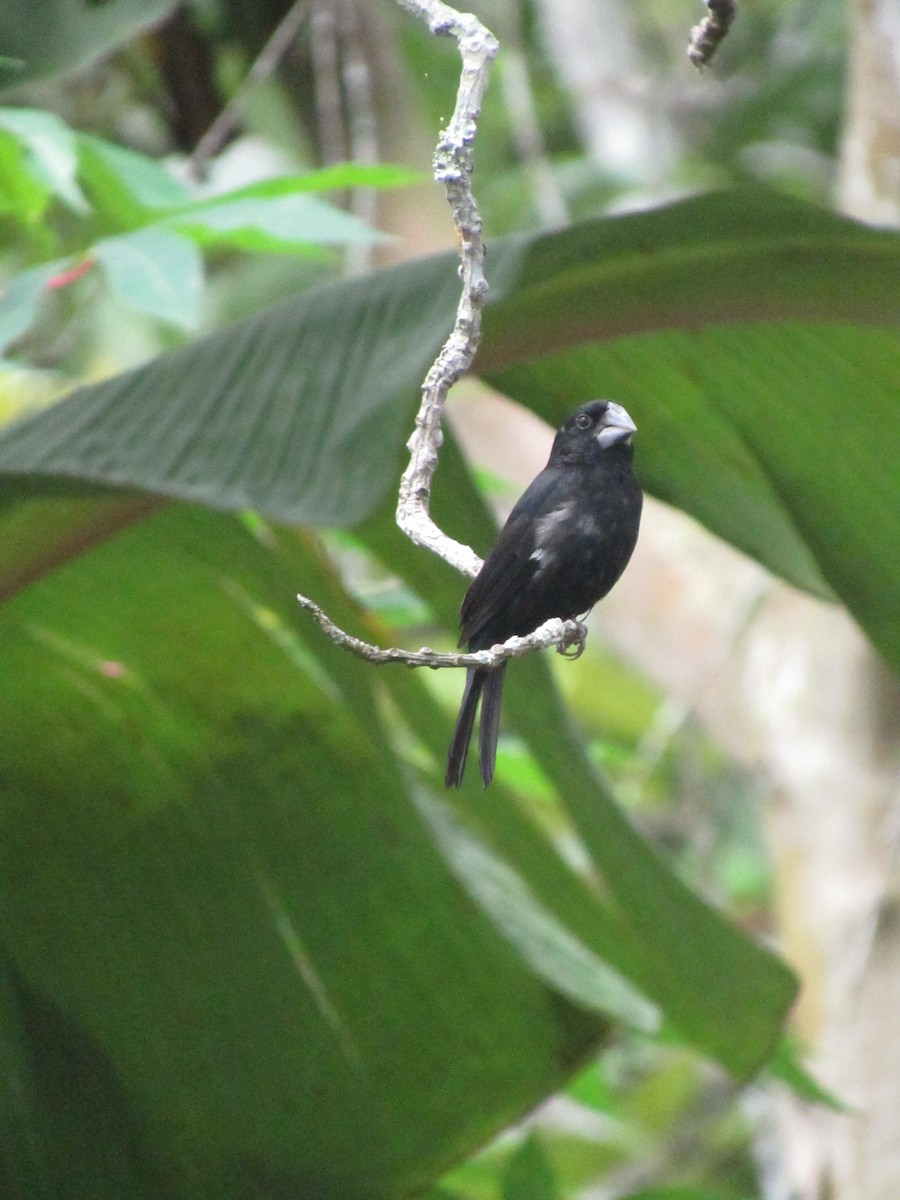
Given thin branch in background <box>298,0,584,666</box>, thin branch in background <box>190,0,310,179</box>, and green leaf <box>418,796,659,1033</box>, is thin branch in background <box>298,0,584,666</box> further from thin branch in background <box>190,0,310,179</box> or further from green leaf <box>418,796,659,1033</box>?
thin branch in background <box>190,0,310,179</box>

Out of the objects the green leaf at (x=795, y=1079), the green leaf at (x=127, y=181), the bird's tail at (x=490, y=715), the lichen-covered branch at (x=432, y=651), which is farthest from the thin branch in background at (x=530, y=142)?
the lichen-covered branch at (x=432, y=651)

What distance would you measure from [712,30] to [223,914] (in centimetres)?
177

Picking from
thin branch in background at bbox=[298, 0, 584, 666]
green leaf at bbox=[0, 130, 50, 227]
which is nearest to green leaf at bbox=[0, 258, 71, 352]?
green leaf at bbox=[0, 130, 50, 227]

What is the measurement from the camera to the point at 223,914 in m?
2.48

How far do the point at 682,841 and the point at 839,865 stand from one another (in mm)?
2700

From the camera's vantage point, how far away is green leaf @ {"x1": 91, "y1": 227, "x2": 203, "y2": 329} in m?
2.00

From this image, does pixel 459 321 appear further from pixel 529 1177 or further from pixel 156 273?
pixel 529 1177

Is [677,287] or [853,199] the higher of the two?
[677,287]

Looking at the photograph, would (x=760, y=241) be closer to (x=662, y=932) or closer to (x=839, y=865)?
(x=662, y=932)

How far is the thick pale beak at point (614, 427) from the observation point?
1232 millimetres

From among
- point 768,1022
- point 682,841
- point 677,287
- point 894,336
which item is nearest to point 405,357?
point 677,287

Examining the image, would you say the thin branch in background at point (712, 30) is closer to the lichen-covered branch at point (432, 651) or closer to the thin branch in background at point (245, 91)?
the lichen-covered branch at point (432, 651)

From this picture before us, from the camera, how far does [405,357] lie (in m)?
1.79

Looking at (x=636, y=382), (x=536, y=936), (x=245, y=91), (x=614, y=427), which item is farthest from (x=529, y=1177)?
(x=245, y=91)
